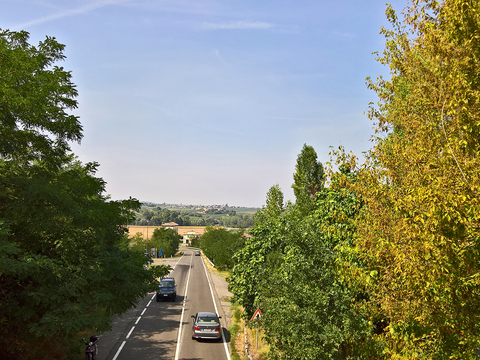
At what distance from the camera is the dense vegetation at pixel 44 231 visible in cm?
983

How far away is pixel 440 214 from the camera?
219 inches

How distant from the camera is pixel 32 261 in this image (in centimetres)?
917

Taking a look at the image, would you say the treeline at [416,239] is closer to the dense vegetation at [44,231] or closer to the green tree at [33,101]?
the dense vegetation at [44,231]

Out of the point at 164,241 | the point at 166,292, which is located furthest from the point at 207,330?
the point at 164,241

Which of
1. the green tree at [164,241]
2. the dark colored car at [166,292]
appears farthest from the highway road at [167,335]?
the green tree at [164,241]

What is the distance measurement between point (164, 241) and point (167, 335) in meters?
65.8

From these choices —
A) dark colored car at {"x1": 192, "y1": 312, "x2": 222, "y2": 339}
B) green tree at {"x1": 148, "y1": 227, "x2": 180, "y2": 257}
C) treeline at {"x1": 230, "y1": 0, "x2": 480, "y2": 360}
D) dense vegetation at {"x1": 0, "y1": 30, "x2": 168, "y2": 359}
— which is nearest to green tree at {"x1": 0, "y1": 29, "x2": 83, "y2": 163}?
dense vegetation at {"x1": 0, "y1": 30, "x2": 168, "y2": 359}

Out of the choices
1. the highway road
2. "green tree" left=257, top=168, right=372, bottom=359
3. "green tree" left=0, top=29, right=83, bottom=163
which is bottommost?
the highway road

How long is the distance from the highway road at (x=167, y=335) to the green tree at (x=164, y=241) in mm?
47606

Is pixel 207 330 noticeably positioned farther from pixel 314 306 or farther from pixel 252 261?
pixel 314 306

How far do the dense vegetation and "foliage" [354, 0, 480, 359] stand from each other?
25.7ft

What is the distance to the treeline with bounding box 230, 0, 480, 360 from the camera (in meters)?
5.78

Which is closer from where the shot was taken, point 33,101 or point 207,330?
point 33,101

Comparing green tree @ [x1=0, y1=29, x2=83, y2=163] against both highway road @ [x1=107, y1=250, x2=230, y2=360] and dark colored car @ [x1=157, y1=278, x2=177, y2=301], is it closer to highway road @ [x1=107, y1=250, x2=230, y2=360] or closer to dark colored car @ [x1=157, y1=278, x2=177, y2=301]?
highway road @ [x1=107, y1=250, x2=230, y2=360]
